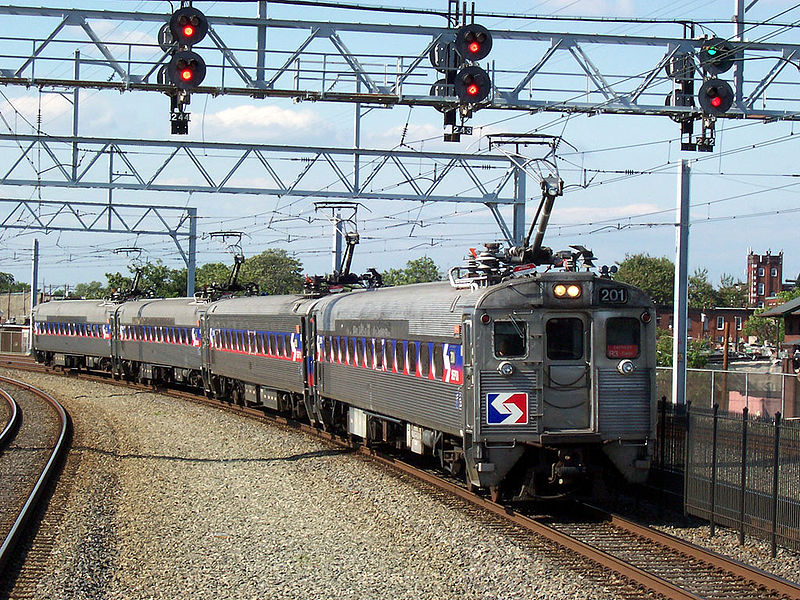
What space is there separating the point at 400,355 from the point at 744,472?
5.96m

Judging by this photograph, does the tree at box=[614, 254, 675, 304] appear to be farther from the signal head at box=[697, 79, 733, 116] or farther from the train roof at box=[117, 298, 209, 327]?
the signal head at box=[697, 79, 733, 116]

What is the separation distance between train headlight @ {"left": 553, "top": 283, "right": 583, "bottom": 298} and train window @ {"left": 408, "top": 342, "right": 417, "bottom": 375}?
3.08 m

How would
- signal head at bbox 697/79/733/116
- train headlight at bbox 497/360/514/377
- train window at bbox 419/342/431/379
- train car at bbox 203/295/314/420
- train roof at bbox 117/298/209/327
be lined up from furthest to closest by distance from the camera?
train roof at bbox 117/298/209/327 → train car at bbox 203/295/314/420 → signal head at bbox 697/79/733/116 → train window at bbox 419/342/431/379 → train headlight at bbox 497/360/514/377

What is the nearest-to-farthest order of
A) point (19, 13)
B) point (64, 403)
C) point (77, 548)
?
1. point (77, 548)
2. point (19, 13)
3. point (64, 403)

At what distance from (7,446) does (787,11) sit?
662 inches

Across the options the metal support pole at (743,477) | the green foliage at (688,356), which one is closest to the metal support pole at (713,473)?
the metal support pole at (743,477)

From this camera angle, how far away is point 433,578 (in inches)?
420

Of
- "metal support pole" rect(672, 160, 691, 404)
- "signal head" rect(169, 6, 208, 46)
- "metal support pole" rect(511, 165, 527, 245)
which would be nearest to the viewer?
"signal head" rect(169, 6, 208, 46)

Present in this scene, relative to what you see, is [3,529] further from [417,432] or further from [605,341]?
[605,341]

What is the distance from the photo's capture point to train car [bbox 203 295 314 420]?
23.9 meters

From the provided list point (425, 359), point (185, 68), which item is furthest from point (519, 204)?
point (185, 68)

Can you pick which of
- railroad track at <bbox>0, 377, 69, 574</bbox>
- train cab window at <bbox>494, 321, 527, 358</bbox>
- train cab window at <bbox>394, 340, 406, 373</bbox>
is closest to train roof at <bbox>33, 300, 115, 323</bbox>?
railroad track at <bbox>0, 377, 69, 574</bbox>

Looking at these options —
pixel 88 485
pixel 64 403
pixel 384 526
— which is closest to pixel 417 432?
pixel 384 526

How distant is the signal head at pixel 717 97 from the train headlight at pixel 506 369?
6.71 metres
